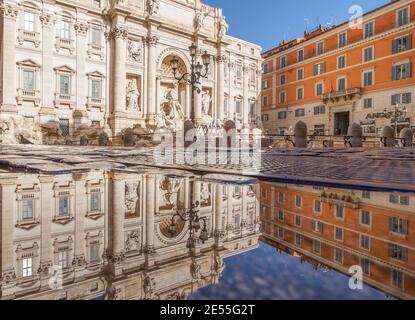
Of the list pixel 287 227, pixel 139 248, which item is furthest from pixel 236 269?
pixel 287 227

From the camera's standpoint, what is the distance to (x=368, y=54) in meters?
29.2

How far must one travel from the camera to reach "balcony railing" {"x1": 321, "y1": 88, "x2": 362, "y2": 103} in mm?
29950

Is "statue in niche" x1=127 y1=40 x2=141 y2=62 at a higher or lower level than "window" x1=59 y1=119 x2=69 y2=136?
higher

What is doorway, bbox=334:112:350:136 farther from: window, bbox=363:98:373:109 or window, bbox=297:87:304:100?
window, bbox=297:87:304:100

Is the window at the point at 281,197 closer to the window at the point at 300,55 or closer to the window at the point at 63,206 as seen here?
the window at the point at 63,206

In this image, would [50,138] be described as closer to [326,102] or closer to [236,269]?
[236,269]

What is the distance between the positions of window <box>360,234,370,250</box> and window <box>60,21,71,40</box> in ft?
80.7

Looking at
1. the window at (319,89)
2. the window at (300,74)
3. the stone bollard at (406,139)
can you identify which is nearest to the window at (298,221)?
the stone bollard at (406,139)

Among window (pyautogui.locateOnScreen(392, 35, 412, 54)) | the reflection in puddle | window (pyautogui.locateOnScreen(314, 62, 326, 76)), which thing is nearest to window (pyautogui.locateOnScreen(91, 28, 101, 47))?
the reflection in puddle

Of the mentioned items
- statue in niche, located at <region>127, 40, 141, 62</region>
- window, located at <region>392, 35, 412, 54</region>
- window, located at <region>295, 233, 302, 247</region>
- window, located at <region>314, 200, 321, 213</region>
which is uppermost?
window, located at <region>392, 35, 412, 54</region>

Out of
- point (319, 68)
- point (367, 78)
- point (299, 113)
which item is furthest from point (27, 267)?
point (299, 113)

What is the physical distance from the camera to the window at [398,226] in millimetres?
1421

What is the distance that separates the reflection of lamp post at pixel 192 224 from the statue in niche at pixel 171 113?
2273 cm

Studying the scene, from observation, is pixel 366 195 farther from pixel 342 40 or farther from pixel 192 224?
pixel 342 40
